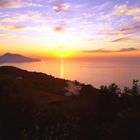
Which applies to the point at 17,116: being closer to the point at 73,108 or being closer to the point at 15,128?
the point at 15,128

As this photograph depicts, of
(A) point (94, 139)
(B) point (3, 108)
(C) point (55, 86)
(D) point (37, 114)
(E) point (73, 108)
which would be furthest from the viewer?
(C) point (55, 86)

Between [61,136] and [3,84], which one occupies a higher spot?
[3,84]

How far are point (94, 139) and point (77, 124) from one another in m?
1.25

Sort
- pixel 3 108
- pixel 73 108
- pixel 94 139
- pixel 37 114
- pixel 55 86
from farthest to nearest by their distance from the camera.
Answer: pixel 55 86, pixel 73 108, pixel 3 108, pixel 37 114, pixel 94 139

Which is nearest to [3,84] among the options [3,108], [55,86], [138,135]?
[3,108]

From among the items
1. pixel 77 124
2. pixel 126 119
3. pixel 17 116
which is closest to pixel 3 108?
pixel 17 116

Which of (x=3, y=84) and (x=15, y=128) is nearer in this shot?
(x=15, y=128)

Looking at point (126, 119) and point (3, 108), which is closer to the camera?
point (126, 119)

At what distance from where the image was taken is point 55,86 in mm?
22328

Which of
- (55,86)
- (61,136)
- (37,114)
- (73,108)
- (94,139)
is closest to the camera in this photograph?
(61,136)

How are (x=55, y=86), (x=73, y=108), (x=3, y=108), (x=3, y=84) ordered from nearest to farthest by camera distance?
1. (x=3, y=108)
2. (x=73, y=108)
3. (x=3, y=84)
4. (x=55, y=86)

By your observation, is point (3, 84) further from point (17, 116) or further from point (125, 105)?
point (125, 105)

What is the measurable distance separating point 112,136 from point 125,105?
172 inches

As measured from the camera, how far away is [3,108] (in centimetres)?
1110
